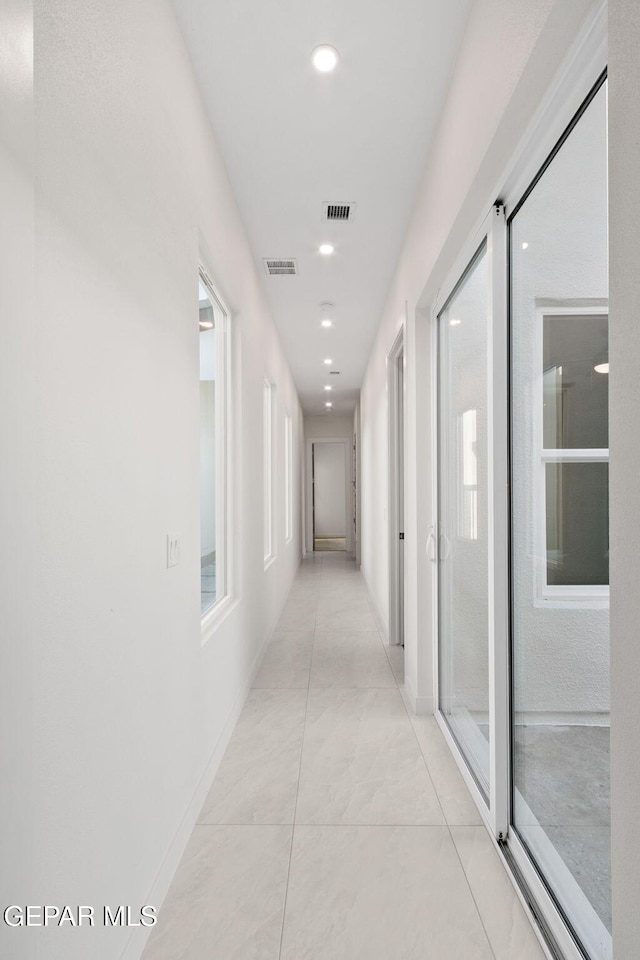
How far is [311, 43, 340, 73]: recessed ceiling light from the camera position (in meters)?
1.99

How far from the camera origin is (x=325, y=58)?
6.64ft

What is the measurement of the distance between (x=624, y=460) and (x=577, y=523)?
0.51 metres

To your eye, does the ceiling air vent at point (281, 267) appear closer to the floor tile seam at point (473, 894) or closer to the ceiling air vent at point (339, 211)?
the ceiling air vent at point (339, 211)

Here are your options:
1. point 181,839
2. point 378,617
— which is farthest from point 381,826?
point 378,617

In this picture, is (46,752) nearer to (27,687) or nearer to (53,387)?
(27,687)

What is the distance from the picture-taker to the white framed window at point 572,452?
1.28m

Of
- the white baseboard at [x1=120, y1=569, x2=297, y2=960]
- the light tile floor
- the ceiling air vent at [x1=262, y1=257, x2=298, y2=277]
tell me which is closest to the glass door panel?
the light tile floor

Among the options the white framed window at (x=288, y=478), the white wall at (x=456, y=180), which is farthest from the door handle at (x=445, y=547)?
the white framed window at (x=288, y=478)

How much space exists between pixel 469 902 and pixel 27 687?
1500mm

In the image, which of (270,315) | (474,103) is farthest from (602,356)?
(270,315)

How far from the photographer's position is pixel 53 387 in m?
1.06

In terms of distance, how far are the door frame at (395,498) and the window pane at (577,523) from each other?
9.75ft

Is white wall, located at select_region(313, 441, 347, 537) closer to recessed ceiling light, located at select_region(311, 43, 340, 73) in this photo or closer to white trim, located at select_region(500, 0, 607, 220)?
recessed ceiling light, located at select_region(311, 43, 340, 73)

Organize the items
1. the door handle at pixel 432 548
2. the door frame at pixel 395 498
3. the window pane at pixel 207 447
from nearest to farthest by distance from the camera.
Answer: the window pane at pixel 207 447, the door handle at pixel 432 548, the door frame at pixel 395 498
